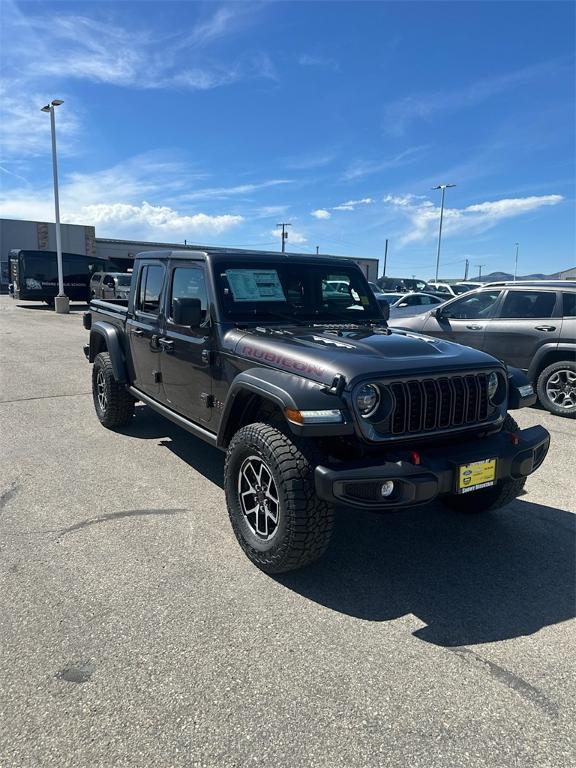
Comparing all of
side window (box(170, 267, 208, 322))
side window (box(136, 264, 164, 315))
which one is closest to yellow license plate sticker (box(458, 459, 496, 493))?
side window (box(170, 267, 208, 322))

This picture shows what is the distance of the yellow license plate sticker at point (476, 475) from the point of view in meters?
2.93

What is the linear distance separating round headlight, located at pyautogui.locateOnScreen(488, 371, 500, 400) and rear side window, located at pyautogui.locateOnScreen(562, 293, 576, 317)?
4332 mm

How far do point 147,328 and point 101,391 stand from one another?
1.65 m

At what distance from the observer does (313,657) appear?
2520 mm

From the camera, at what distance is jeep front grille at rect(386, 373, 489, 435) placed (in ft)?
9.82

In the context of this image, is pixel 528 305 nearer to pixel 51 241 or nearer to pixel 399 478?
pixel 399 478

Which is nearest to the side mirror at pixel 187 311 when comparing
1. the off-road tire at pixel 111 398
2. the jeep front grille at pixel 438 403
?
the jeep front grille at pixel 438 403

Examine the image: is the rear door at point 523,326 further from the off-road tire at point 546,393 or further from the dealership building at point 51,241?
the dealership building at point 51,241

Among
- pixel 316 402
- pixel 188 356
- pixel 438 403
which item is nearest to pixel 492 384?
pixel 438 403

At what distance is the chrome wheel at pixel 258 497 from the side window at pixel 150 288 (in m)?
2.10

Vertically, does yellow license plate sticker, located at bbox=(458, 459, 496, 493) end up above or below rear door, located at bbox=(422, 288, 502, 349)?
below

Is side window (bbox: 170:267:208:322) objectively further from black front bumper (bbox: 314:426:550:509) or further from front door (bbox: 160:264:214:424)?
black front bumper (bbox: 314:426:550:509)

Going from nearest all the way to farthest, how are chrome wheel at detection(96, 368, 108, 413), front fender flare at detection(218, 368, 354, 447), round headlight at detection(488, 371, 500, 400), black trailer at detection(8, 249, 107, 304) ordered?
front fender flare at detection(218, 368, 354, 447)
round headlight at detection(488, 371, 500, 400)
chrome wheel at detection(96, 368, 108, 413)
black trailer at detection(8, 249, 107, 304)

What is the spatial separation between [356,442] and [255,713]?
4.53ft
